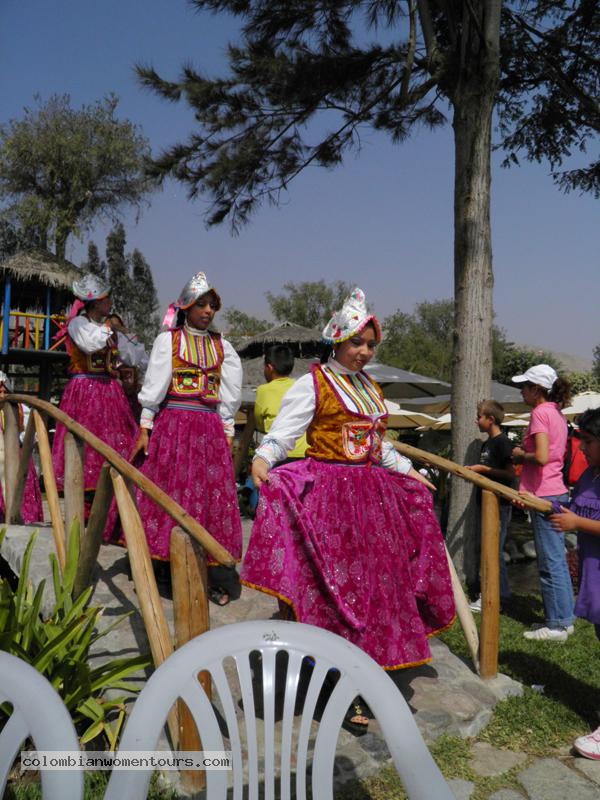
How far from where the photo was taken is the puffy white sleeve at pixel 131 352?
206 inches

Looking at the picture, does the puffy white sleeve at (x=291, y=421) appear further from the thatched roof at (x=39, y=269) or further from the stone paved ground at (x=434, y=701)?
the thatched roof at (x=39, y=269)

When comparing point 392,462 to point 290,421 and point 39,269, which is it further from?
point 39,269

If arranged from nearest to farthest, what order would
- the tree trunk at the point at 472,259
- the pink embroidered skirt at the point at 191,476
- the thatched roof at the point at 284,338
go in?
1. the pink embroidered skirt at the point at 191,476
2. the tree trunk at the point at 472,259
3. the thatched roof at the point at 284,338

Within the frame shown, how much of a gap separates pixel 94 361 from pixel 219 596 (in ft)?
7.02

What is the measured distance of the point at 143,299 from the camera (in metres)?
37.4

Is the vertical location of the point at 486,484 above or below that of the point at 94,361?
below

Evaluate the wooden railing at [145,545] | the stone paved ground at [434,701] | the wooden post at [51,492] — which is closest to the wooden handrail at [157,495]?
the wooden railing at [145,545]

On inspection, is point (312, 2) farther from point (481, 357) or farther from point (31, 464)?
point (31, 464)

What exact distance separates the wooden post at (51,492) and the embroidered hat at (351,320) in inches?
82.8

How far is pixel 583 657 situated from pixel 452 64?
4721 millimetres

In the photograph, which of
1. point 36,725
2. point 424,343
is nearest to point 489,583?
point 36,725

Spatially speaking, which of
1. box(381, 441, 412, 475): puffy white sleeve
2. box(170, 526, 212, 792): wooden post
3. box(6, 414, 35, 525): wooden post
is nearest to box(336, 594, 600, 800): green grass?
box(170, 526, 212, 792): wooden post

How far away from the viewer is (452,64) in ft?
18.7

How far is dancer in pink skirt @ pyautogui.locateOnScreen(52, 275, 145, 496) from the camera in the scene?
16.4 feet
